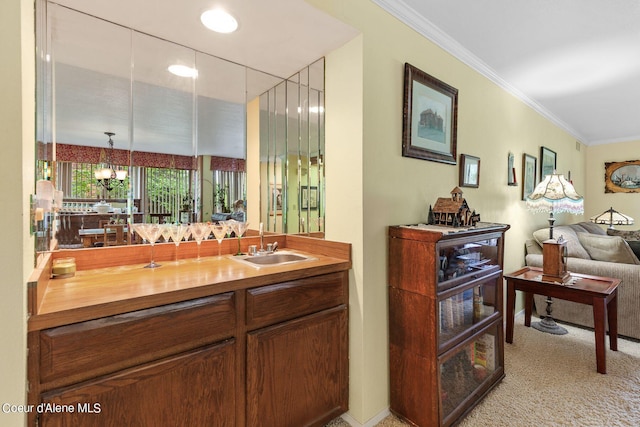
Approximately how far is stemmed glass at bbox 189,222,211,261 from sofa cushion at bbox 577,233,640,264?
151 inches

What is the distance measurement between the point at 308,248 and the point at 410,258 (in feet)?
2.22

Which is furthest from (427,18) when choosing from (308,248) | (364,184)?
(308,248)

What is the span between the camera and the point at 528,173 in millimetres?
3521

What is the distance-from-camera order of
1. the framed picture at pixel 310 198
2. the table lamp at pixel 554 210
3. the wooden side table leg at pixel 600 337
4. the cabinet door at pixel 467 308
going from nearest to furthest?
the cabinet door at pixel 467 308 < the framed picture at pixel 310 198 < the wooden side table leg at pixel 600 337 < the table lamp at pixel 554 210

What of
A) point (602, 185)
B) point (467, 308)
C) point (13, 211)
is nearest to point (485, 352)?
point (467, 308)

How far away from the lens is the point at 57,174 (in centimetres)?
145

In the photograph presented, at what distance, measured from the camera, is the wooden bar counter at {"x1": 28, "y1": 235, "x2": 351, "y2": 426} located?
0.94 metres

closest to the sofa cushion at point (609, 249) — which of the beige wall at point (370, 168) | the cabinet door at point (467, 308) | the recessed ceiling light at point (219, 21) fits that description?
the cabinet door at point (467, 308)

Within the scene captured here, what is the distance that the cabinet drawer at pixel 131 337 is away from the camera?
915 millimetres

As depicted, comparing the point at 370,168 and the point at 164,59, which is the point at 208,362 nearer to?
the point at 370,168

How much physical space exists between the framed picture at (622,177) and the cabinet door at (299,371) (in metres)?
6.79

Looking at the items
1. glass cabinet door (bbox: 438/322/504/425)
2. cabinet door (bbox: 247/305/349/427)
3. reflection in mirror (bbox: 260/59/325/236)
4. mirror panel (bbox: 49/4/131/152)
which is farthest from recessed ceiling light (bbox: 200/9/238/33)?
glass cabinet door (bbox: 438/322/504/425)

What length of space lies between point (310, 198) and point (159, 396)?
4.65 feet

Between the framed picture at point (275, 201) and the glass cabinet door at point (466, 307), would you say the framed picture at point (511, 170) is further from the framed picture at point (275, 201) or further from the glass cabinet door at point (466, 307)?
the framed picture at point (275, 201)
